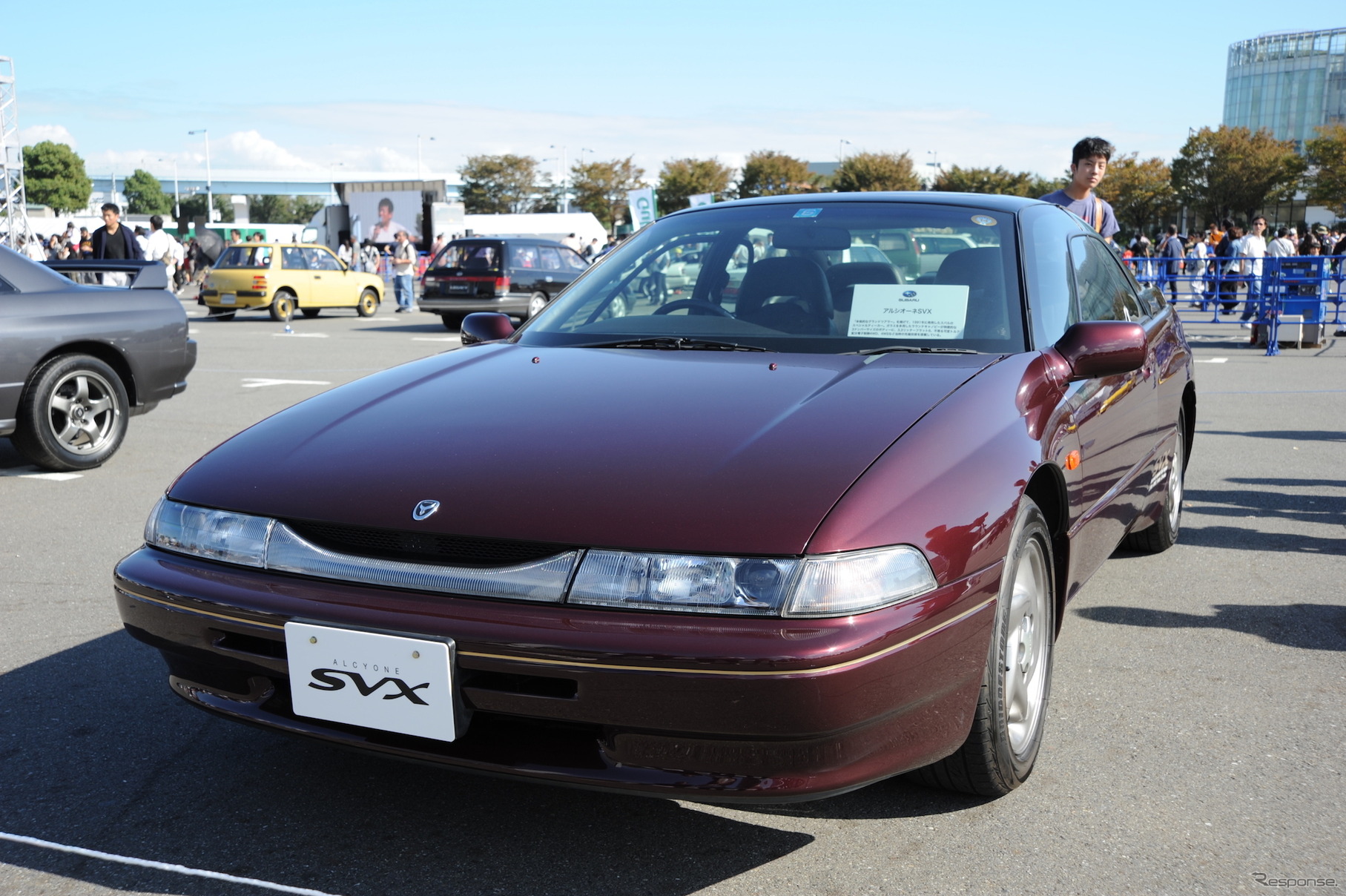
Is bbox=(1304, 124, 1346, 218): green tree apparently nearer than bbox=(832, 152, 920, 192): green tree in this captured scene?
Yes

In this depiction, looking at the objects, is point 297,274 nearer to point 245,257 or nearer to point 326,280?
point 326,280

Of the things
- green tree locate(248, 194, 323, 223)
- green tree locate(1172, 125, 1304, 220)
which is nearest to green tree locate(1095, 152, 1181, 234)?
green tree locate(1172, 125, 1304, 220)

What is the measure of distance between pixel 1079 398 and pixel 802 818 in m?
1.35

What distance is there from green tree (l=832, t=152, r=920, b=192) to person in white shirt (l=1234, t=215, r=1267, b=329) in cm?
4780

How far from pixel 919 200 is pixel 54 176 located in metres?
119

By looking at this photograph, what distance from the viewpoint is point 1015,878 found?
2340 mm

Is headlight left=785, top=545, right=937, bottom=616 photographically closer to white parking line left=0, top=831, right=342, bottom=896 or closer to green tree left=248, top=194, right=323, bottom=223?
white parking line left=0, top=831, right=342, bottom=896

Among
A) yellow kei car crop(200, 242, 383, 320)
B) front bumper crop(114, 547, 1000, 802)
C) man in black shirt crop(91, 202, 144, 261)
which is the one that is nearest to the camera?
front bumper crop(114, 547, 1000, 802)

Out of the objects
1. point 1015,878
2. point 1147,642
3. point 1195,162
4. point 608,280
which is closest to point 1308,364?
point 1147,642

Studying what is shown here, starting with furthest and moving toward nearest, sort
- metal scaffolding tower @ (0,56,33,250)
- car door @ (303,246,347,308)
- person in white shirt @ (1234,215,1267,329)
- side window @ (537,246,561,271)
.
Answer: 1. metal scaffolding tower @ (0,56,33,250)
2. car door @ (303,246,347,308)
3. side window @ (537,246,561,271)
4. person in white shirt @ (1234,215,1267,329)

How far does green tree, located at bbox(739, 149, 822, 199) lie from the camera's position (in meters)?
67.4

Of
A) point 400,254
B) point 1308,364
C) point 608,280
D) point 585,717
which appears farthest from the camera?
point 400,254

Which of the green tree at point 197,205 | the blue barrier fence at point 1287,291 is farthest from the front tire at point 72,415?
the green tree at point 197,205

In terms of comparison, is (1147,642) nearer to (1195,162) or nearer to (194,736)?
(194,736)
